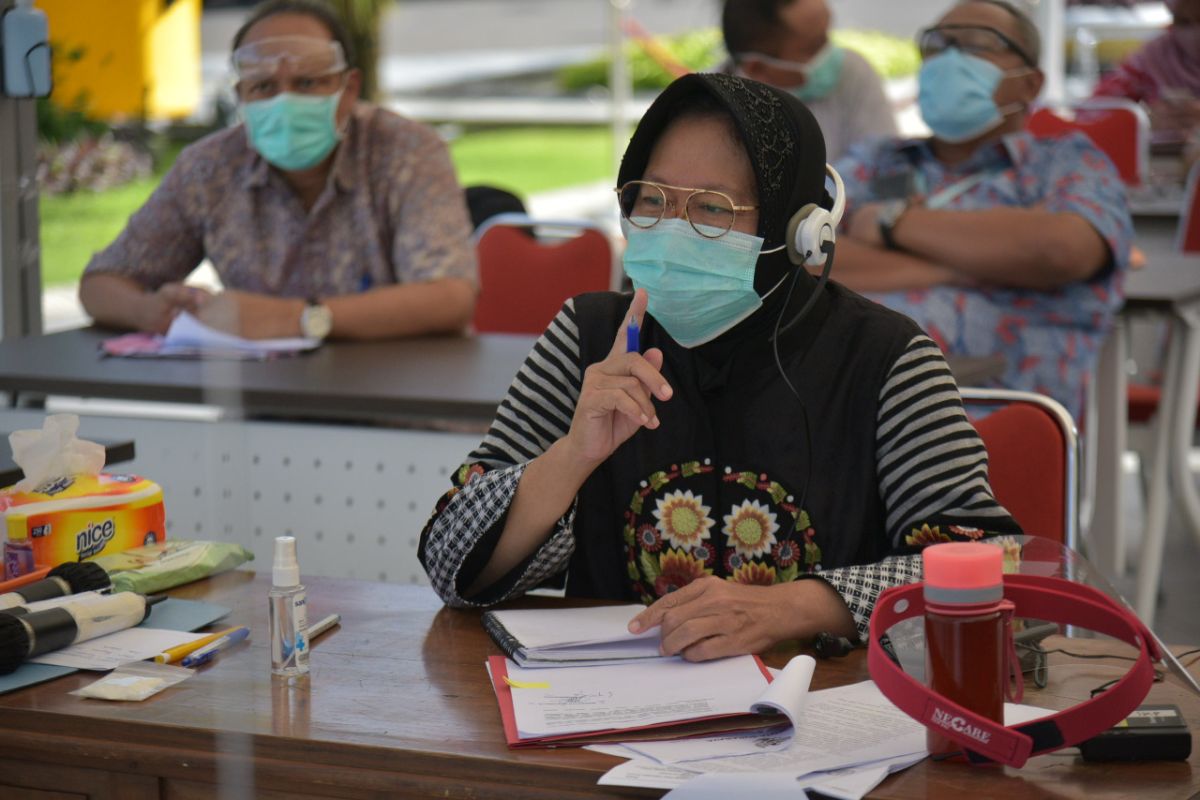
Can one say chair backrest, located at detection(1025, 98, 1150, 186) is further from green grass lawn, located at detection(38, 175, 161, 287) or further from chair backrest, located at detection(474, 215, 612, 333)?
green grass lawn, located at detection(38, 175, 161, 287)

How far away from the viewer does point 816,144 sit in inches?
80.0

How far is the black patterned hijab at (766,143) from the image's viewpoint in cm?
194

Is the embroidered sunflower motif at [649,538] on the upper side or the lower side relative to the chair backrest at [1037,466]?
lower

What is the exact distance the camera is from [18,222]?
3678 mm

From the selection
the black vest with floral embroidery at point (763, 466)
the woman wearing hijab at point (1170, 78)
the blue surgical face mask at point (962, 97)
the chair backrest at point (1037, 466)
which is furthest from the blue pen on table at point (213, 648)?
the woman wearing hijab at point (1170, 78)

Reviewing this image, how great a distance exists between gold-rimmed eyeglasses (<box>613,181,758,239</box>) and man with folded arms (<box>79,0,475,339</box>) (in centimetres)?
166

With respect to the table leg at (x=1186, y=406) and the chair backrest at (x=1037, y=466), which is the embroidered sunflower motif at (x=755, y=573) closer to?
the chair backrest at (x=1037, y=466)

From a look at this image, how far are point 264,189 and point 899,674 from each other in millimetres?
2733

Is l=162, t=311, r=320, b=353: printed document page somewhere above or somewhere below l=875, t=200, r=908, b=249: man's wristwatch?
below

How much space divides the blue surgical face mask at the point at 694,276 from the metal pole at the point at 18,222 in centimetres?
215

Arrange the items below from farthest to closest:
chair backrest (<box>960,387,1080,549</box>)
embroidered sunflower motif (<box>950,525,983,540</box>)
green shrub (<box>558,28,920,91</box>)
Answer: green shrub (<box>558,28,920,91</box>) < chair backrest (<box>960,387,1080,549</box>) < embroidered sunflower motif (<box>950,525,983,540</box>)

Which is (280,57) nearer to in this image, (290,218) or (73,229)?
(290,218)

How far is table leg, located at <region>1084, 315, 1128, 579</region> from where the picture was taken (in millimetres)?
3984

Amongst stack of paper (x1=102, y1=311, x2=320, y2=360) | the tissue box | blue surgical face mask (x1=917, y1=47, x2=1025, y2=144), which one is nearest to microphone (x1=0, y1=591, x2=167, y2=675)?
the tissue box
